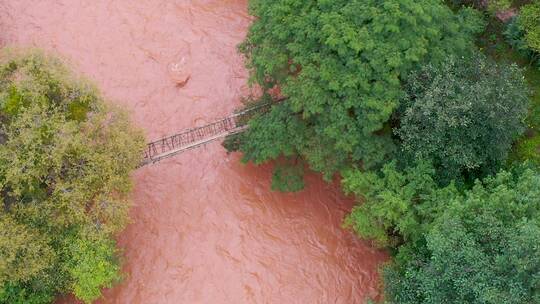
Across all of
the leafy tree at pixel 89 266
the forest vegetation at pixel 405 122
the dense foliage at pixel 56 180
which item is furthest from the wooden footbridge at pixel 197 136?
the leafy tree at pixel 89 266

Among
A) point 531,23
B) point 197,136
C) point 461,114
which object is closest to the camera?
point 461,114

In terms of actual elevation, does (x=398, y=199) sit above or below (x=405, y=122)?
below

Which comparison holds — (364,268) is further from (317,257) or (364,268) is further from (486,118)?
(486,118)

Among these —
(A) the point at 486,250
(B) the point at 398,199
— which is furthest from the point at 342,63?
(A) the point at 486,250

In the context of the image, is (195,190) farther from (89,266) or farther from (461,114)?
(461,114)

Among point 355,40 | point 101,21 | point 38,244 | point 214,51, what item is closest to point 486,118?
point 355,40
